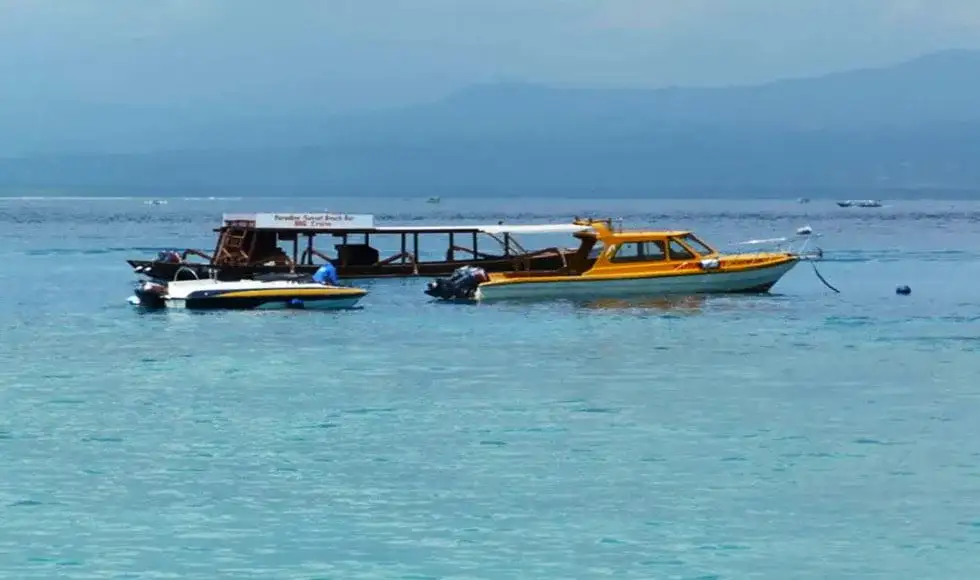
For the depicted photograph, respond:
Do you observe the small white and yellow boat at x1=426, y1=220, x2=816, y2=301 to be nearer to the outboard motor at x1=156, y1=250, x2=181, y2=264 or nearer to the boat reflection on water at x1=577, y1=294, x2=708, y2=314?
the boat reflection on water at x1=577, y1=294, x2=708, y2=314

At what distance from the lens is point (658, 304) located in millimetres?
61656

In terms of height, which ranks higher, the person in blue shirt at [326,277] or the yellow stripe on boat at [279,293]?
the person in blue shirt at [326,277]

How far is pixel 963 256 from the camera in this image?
112 metres

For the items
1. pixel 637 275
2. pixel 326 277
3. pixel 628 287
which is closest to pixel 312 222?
pixel 326 277

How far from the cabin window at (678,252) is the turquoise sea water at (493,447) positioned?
17.5ft

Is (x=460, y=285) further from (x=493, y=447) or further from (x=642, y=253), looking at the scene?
(x=493, y=447)

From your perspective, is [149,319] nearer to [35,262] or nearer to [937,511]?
[937,511]

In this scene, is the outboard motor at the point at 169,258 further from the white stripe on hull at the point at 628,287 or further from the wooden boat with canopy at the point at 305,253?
the white stripe on hull at the point at 628,287

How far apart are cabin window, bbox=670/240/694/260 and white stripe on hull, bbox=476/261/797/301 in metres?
0.86

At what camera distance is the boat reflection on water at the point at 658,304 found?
59688mm

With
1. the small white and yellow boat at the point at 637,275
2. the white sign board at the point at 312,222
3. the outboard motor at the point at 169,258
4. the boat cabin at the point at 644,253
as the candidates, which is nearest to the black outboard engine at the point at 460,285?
the small white and yellow boat at the point at 637,275

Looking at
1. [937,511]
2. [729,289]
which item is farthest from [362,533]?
[729,289]

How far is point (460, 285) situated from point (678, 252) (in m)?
7.94

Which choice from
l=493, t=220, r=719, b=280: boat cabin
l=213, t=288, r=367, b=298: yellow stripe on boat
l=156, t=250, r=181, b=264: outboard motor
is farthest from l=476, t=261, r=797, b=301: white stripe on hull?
l=156, t=250, r=181, b=264: outboard motor
